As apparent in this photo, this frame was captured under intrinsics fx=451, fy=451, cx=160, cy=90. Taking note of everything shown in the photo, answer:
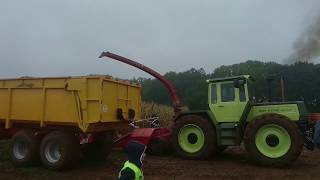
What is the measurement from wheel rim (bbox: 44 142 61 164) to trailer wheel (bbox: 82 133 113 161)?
1.42m

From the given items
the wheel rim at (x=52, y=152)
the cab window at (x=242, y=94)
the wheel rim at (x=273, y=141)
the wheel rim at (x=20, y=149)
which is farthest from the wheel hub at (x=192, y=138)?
the wheel rim at (x=20, y=149)

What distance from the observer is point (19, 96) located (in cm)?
1245

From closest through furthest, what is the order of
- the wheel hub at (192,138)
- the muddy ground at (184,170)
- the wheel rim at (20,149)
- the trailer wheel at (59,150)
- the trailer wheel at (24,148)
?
the muddy ground at (184,170)
the trailer wheel at (59,150)
the trailer wheel at (24,148)
the wheel rim at (20,149)
the wheel hub at (192,138)

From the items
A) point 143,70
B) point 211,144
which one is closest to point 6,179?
point 211,144

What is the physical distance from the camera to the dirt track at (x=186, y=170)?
35.7 ft

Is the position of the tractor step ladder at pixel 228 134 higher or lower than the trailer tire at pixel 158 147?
higher

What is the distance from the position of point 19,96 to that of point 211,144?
5668 millimetres

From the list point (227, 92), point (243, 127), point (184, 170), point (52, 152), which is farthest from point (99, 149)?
point (243, 127)

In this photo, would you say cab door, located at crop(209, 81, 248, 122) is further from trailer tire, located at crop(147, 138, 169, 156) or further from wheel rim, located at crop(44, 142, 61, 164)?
wheel rim, located at crop(44, 142, 61, 164)

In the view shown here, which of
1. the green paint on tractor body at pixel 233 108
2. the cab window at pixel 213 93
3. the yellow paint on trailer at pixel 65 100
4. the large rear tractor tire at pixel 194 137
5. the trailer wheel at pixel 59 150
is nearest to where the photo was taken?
the yellow paint on trailer at pixel 65 100

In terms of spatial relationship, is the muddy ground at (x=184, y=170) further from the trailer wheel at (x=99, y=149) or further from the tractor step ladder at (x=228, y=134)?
the tractor step ladder at (x=228, y=134)

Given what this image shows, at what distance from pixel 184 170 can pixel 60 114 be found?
3.53 meters

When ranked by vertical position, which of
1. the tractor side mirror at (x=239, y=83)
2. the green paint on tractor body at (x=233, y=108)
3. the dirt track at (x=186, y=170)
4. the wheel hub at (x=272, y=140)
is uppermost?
the tractor side mirror at (x=239, y=83)

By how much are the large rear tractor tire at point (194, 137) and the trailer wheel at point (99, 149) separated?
2.20 m
